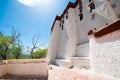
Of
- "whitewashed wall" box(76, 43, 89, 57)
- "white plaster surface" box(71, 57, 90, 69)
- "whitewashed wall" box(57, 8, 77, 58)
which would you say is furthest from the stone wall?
"whitewashed wall" box(57, 8, 77, 58)

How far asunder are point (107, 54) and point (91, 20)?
346 inches

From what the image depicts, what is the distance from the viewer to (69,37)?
17984mm

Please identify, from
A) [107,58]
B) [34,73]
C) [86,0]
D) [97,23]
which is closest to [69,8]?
[86,0]

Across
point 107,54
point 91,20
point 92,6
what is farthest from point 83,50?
point 107,54

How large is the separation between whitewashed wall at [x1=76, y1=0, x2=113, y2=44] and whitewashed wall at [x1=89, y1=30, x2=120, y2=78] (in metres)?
5.46

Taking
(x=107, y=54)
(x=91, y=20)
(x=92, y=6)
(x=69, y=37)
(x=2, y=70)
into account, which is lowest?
(x=2, y=70)

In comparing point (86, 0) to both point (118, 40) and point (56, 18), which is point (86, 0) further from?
point (118, 40)

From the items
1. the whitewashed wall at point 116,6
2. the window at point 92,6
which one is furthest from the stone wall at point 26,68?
the whitewashed wall at point 116,6

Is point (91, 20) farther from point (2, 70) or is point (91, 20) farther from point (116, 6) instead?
point (2, 70)

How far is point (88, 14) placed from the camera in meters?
15.6

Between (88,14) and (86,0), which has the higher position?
(86,0)

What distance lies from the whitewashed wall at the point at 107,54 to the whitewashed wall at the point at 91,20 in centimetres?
546

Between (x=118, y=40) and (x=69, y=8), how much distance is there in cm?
1381

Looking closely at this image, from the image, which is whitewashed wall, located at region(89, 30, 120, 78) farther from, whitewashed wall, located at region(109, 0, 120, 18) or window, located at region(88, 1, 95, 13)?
window, located at region(88, 1, 95, 13)
